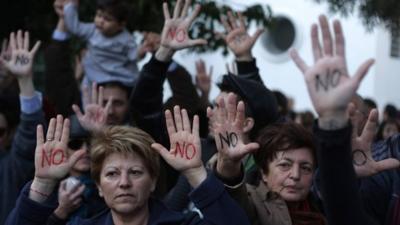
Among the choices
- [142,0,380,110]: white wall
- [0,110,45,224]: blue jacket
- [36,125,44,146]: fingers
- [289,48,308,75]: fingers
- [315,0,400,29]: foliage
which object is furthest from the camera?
[142,0,380,110]: white wall

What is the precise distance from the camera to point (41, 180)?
3.49 meters

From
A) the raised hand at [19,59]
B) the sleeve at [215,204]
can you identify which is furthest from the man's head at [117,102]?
the sleeve at [215,204]

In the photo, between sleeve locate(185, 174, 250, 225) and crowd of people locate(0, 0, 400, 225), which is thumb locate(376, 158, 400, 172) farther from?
sleeve locate(185, 174, 250, 225)

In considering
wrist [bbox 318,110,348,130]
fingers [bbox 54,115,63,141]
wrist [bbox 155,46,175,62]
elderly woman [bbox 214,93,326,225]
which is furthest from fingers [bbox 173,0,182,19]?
wrist [bbox 318,110,348,130]

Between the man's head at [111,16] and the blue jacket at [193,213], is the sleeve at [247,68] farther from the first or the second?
the blue jacket at [193,213]

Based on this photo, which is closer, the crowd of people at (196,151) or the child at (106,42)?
the crowd of people at (196,151)

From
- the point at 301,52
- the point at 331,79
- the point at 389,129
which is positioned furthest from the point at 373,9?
the point at 301,52

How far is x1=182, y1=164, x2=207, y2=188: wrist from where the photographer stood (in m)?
3.20

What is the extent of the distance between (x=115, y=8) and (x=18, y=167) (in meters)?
1.96

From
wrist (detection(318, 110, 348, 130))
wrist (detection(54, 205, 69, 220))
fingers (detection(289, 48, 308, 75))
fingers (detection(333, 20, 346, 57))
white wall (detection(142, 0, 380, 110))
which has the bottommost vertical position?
white wall (detection(142, 0, 380, 110))

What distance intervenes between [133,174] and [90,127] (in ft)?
3.89

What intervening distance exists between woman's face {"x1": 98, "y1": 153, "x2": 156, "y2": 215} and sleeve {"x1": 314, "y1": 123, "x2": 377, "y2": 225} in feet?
3.04

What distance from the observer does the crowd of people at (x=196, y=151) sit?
2695 millimetres

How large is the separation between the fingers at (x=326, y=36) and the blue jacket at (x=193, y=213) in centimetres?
75
